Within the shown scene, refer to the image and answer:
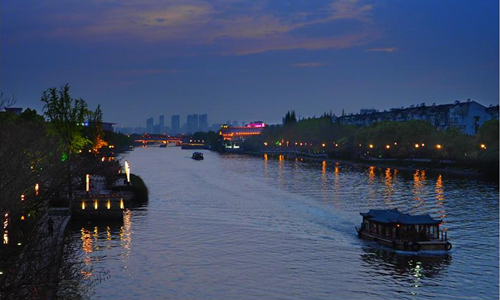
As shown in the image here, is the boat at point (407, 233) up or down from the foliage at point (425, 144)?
down

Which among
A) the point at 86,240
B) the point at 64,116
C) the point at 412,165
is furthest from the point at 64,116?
the point at 412,165

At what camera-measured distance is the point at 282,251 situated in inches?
1661

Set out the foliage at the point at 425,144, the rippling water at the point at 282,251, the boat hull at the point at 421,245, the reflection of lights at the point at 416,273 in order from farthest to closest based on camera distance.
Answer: the foliage at the point at 425,144, the boat hull at the point at 421,245, the reflection of lights at the point at 416,273, the rippling water at the point at 282,251

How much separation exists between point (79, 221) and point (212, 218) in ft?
33.7

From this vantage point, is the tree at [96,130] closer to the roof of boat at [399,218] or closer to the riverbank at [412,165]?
the riverbank at [412,165]

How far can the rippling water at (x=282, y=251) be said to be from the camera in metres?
33.8

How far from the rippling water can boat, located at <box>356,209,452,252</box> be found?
79 centimetres

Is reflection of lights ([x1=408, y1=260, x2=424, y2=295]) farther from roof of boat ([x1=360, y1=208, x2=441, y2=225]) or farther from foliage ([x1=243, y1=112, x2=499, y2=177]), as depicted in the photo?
foliage ([x1=243, y1=112, x2=499, y2=177])

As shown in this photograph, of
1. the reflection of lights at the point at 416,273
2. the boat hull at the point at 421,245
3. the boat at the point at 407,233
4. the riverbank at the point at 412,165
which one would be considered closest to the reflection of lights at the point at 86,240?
the boat at the point at 407,233

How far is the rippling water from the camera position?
33.8 metres

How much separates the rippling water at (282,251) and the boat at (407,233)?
79 cm

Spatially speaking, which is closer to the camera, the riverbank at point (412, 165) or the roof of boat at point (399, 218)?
the roof of boat at point (399, 218)

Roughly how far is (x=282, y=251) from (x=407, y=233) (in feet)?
25.1

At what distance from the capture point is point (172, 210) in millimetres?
60562
